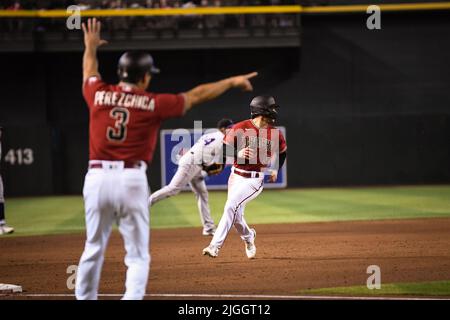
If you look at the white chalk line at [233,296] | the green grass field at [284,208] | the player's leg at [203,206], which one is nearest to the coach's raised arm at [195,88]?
the white chalk line at [233,296]

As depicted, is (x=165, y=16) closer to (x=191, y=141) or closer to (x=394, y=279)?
(x=191, y=141)

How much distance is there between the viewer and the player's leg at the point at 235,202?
387 inches

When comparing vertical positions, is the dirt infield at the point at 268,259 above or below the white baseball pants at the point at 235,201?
below

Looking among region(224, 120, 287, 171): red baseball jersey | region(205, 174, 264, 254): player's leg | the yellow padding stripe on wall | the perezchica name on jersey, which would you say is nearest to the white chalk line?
region(205, 174, 264, 254): player's leg

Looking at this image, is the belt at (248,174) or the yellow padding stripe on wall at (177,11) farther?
the yellow padding stripe on wall at (177,11)

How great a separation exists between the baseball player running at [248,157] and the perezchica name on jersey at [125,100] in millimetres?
3882

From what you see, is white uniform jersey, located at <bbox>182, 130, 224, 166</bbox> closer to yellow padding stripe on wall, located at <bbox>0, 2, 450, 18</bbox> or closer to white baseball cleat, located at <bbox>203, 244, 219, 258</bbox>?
white baseball cleat, located at <bbox>203, 244, 219, 258</bbox>

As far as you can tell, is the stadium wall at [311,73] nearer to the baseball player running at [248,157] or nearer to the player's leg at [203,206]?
the player's leg at [203,206]

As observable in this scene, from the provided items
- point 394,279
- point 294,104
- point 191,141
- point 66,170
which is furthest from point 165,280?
point 294,104

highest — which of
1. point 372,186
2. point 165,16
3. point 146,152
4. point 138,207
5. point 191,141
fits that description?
point 165,16

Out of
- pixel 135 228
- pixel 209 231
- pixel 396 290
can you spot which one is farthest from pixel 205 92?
pixel 209 231

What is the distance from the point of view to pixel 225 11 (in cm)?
2566

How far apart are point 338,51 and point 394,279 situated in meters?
20.2

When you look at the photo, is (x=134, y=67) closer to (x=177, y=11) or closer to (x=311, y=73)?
(x=177, y=11)
